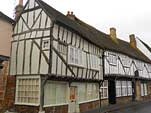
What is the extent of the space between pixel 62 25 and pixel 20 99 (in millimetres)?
5246

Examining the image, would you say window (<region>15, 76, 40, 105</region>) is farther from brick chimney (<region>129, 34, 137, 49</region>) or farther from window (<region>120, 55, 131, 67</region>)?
brick chimney (<region>129, 34, 137, 49</region>)

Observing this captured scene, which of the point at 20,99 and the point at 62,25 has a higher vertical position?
the point at 62,25

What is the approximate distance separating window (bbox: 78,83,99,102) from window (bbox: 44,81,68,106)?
2084 millimetres

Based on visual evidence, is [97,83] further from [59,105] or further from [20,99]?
[20,99]

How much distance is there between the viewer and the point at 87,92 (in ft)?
61.0

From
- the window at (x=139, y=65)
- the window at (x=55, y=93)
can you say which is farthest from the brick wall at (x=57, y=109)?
the window at (x=139, y=65)

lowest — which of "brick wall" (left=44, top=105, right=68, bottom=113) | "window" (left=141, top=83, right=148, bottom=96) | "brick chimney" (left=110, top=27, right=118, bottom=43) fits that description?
"brick wall" (left=44, top=105, right=68, bottom=113)

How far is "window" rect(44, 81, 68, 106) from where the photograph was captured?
13969 mm

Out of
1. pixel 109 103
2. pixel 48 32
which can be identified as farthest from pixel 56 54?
pixel 109 103

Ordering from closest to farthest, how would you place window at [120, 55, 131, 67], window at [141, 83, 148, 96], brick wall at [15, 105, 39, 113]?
brick wall at [15, 105, 39, 113] < window at [120, 55, 131, 67] < window at [141, 83, 148, 96]

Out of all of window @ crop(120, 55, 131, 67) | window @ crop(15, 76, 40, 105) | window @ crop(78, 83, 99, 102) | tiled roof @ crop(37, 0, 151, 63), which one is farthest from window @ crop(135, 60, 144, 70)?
window @ crop(15, 76, 40, 105)

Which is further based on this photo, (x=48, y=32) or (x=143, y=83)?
(x=143, y=83)

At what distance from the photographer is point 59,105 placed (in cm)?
1478

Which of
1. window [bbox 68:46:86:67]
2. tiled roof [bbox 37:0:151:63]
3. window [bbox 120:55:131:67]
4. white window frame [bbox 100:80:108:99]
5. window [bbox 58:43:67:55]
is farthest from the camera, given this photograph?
window [bbox 120:55:131:67]
